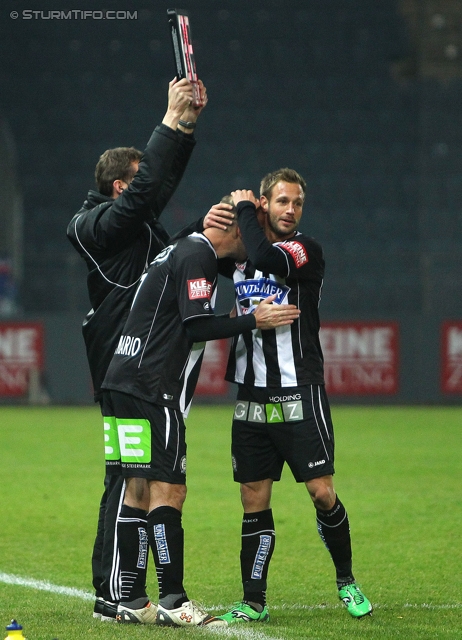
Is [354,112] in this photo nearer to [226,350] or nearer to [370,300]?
[370,300]

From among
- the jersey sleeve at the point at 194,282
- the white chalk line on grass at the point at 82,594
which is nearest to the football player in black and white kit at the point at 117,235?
the jersey sleeve at the point at 194,282

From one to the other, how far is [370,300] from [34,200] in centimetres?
696

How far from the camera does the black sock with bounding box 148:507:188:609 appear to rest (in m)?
4.34

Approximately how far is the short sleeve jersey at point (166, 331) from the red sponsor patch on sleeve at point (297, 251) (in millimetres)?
334

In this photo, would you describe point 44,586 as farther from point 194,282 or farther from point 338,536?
point 194,282

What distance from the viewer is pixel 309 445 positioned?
4.61m

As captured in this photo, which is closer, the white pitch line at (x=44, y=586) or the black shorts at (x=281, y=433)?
the black shorts at (x=281, y=433)

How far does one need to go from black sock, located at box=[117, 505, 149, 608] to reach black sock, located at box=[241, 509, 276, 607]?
18.8 inches

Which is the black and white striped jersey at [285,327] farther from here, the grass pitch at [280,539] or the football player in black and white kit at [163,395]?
the grass pitch at [280,539]

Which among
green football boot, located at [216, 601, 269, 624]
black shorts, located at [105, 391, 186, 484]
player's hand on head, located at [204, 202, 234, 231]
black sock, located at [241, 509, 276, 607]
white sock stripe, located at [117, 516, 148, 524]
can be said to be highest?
player's hand on head, located at [204, 202, 234, 231]

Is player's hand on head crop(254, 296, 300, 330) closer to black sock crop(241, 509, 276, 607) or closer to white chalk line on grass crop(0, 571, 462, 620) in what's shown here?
black sock crop(241, 509, 276, 607)

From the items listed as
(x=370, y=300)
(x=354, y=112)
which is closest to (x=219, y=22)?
(x=354, y=112)

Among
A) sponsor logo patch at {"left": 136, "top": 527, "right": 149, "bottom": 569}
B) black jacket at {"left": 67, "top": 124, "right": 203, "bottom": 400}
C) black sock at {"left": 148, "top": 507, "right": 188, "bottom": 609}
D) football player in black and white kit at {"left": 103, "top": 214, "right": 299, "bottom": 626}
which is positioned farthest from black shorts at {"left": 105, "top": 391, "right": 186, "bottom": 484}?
black jacket at {"left": 67, "top": 124, "right": 203, "bottom": 400}

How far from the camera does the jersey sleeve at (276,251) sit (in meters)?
4.48
